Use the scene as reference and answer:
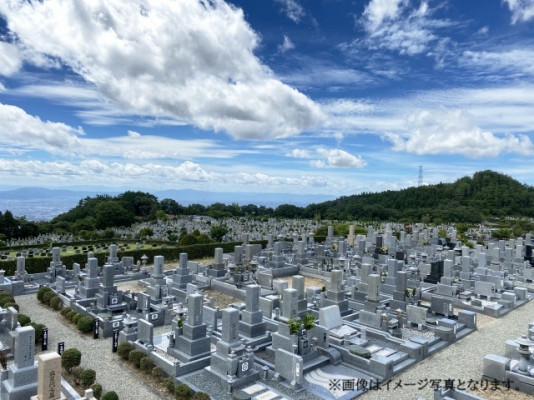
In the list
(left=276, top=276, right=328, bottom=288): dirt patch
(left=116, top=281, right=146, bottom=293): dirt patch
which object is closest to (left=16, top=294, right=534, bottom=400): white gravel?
(left=116, top=281, right=146, bottom=293): dirt patch

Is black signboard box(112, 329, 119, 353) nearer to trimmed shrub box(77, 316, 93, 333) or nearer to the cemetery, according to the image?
the cemetery

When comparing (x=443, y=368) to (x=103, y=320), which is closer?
(x=443, y=368)

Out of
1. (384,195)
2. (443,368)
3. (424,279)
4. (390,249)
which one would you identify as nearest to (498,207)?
(384,195)

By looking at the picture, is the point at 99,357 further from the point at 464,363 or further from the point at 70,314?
the point at 464,363

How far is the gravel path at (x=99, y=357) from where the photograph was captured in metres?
10.5

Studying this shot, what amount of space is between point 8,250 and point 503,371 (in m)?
36.9

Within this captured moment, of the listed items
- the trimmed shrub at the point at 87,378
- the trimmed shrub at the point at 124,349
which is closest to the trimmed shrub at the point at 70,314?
the trimmed shrub at the point at 124,349

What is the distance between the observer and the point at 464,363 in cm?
1285

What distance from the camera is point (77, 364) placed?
438 inches

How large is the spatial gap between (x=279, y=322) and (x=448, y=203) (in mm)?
80807

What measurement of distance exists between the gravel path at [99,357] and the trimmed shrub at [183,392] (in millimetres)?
791

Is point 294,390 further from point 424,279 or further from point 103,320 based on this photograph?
point 424,279

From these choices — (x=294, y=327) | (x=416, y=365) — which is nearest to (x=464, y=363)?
(x=416, y=365)

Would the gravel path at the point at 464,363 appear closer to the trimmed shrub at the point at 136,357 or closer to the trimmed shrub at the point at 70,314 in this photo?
the trimmed shrub at the point at 136,357
